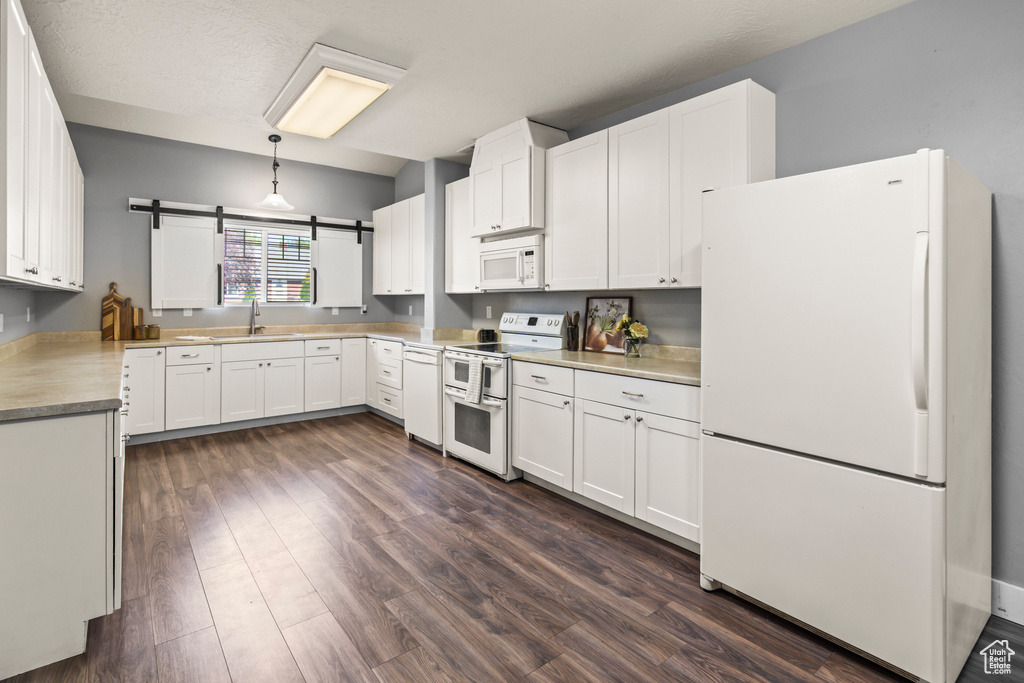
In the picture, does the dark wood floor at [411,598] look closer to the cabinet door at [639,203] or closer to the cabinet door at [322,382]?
the cabinet door at [639,203]

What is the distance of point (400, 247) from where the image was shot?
556cm

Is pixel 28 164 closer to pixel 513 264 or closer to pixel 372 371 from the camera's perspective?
pixel 513 264

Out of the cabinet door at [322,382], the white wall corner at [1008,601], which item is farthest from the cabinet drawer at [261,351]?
the white wall corner at [1008,601]

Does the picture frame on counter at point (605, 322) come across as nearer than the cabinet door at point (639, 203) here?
No

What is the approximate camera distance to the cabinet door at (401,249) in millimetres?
5414

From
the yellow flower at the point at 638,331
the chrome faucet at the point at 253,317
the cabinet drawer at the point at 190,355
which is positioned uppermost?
the chrome faucet at the point at 253,317

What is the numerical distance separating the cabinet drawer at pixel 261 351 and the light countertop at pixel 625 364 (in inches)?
111

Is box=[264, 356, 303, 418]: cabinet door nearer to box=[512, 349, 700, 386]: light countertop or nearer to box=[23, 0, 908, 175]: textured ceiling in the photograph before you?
box=[23, 0, 908, 175]: textured ceiling

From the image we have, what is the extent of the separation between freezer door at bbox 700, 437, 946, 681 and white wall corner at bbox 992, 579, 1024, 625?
0.77 meters

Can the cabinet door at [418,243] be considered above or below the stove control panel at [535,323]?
above

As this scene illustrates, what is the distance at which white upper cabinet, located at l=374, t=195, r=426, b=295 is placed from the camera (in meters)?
5.20

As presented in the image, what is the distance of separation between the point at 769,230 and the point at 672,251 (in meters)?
0.86

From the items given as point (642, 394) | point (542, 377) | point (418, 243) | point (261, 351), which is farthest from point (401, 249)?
point (642, 394)

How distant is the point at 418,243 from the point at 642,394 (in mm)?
3373
